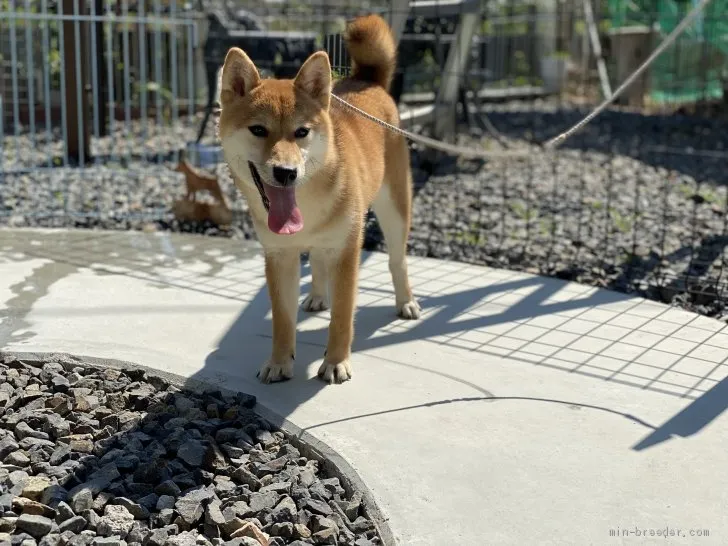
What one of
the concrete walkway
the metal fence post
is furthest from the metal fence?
the concrete walkway

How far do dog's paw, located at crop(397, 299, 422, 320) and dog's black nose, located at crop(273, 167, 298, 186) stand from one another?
131 centimetres

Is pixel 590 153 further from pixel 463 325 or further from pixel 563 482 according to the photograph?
pixel 563 482

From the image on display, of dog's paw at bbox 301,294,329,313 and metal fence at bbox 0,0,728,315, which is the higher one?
metal fence at bbox 0,0,728,315

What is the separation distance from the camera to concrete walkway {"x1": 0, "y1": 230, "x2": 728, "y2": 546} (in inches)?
103

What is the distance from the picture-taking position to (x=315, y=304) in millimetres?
4332

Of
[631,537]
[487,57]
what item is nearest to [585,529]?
[631,537]

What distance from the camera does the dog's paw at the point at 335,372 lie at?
3463mm

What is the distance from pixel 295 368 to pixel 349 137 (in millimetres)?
953

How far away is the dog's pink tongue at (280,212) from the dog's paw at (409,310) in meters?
1.17

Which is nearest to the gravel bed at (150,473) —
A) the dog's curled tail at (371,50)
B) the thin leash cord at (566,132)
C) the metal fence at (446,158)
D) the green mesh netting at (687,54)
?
the thin leash cord at (566,132)

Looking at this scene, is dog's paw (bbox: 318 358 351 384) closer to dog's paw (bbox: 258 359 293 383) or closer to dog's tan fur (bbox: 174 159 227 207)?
dog's paw (bbox: 258 359 293 383)

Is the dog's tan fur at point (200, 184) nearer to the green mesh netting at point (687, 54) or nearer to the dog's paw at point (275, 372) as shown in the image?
the dog's paw at point (275, 372)

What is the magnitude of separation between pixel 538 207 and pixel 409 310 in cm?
277

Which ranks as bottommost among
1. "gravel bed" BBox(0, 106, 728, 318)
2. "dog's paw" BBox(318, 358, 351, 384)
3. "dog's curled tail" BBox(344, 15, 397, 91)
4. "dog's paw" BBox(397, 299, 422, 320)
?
"dog's paw" BBox(318, 358, 351, 384)
